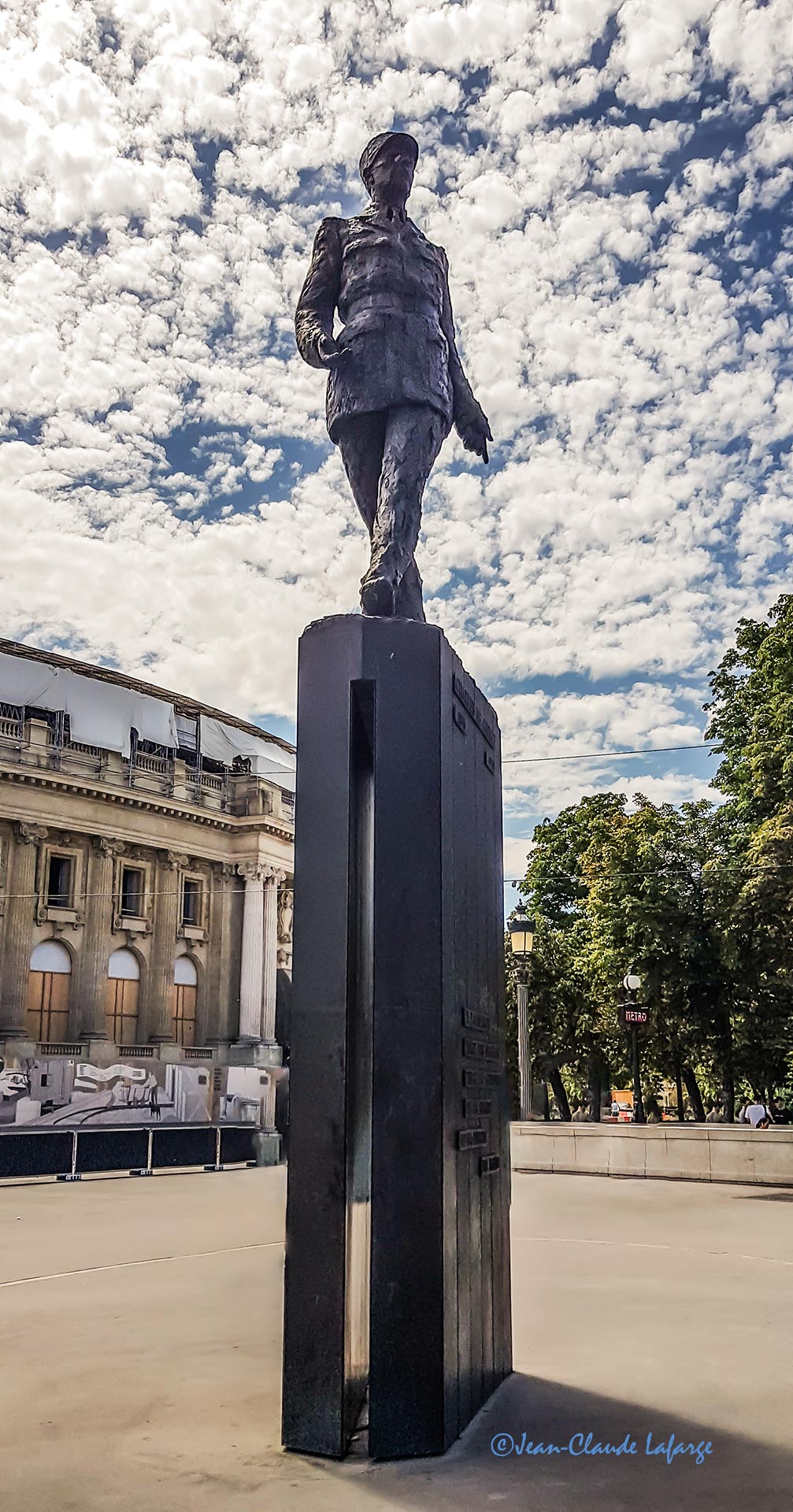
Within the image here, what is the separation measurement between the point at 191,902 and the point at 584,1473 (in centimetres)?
5583

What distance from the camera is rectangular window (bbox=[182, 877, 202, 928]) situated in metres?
58.3

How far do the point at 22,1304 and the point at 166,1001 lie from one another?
159 feet

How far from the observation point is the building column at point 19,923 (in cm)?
4806

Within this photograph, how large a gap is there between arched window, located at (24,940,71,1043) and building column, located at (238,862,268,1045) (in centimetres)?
928

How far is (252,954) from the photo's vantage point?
192 ft

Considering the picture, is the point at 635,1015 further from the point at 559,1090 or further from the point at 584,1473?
the point at 559,1090

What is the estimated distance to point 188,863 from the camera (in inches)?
2313

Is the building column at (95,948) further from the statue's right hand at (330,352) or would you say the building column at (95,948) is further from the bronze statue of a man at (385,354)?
the statue's right hand at (330,352)

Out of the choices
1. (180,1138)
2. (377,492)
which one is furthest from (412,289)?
(180,1138)

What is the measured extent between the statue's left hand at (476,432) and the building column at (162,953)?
49.9 m

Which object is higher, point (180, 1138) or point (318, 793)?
point (318, 793)

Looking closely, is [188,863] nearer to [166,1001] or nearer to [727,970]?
[166,1001]

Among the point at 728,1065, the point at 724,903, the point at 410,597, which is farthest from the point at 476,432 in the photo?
the point at 728,1065

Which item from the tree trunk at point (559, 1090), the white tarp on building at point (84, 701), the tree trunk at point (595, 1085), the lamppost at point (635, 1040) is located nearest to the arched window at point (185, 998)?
the white tarp on building at point (84, 701)
